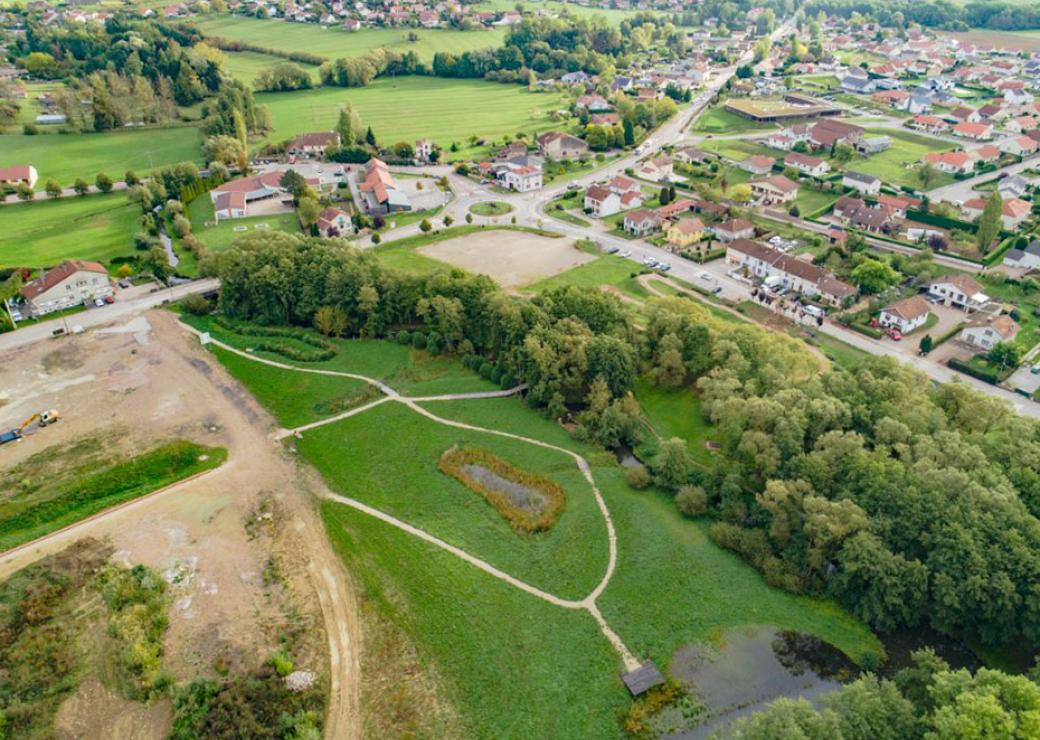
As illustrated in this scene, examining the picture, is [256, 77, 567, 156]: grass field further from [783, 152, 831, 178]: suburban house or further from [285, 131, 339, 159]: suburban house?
[783, 152, 831, 178]: suburban house

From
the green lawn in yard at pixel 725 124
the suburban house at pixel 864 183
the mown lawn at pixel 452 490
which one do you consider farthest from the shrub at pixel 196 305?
the green lawn in yard at pixel 725 124

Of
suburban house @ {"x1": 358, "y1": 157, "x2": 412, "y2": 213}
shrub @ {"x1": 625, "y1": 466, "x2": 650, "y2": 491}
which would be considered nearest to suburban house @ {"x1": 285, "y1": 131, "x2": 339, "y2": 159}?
suburban house @ {"x1": 358, "y1": 157, "x2": 412, "y2": 213}

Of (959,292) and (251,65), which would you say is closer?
(959,292)

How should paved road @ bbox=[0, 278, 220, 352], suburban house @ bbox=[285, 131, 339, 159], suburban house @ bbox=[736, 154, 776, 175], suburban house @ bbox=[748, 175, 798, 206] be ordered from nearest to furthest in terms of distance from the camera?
paved road @ bbox=[0, 278, 220, 352], suburban house @ bbox=[748, 175, 798, 206], suburban house @ bbox=[736, 154, 776, 175], suburban house @ bbox=[285, 131, 339, 159]

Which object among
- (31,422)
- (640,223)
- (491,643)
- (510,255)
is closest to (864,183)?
(640,223)

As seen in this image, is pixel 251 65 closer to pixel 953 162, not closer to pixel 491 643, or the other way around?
pixel 953 162

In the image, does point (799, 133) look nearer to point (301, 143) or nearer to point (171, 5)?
point (301, 143)
